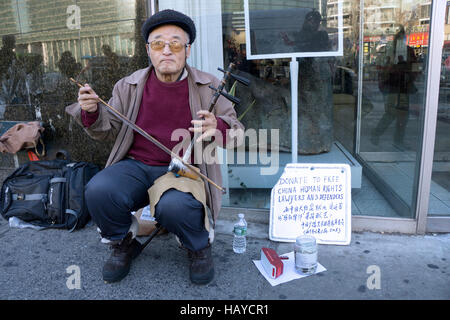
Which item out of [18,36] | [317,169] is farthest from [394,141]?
[18,36]

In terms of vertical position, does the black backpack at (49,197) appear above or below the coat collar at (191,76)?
below

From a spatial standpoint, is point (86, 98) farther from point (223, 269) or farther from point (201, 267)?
point (223, 269)

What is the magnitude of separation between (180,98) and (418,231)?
6.51 ft

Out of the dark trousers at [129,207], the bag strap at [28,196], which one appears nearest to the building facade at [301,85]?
the bag strap at [28,196]

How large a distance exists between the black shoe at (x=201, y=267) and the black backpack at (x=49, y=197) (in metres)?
1.18

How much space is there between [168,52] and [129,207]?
0.95 meters

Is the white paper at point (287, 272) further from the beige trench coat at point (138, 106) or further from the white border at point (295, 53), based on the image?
the white border at point (295, 53)

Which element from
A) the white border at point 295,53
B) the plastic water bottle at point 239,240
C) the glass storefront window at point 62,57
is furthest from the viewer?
the glass storefront window at point 62,57

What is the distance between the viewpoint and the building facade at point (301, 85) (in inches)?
111

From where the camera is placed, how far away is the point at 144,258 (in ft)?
8.43

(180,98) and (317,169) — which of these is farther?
(317,169)

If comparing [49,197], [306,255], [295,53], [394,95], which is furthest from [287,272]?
[49,197]

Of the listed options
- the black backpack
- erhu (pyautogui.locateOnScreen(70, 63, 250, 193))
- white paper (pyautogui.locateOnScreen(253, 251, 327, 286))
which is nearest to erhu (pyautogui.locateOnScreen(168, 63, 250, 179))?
erhu (pyautogui.locateOnScreen(70, 63, 250, 193))
